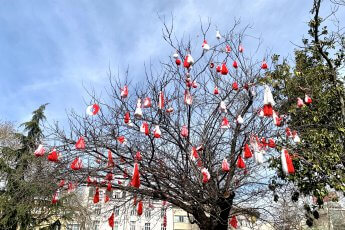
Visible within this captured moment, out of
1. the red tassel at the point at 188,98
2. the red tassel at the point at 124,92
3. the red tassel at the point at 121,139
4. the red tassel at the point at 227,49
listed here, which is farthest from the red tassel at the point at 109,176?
the red tassel at the point at 227,49

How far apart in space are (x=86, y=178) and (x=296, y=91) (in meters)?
5.45

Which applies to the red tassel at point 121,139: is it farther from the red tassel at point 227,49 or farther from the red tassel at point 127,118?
the red tassel at point 227,49

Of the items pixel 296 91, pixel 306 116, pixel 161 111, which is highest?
pixel 296 91

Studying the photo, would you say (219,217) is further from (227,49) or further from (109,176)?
(227,49)

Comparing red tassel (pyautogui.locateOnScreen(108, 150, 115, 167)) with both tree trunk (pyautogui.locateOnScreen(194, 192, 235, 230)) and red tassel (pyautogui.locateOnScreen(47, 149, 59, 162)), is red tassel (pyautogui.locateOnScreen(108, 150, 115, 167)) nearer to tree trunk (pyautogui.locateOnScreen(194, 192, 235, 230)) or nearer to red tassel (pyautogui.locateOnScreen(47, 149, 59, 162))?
red tassel (pyautogui.locateOnScreen(47, 149, 59, 162))

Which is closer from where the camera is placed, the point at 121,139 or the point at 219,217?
the point at 219,217

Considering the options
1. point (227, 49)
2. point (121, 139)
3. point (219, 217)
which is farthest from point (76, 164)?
point (227, 49)

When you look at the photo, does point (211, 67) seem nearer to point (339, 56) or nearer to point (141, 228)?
point (339, 56)

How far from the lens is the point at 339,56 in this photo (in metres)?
7.71

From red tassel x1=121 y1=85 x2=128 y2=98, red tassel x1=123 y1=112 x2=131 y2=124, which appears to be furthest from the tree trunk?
red tassel x1=121 y1=85 x2=128 y2=98

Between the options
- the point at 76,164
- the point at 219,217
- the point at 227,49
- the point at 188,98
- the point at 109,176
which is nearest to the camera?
the point at 76,164

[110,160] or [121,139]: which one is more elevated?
[121,139]

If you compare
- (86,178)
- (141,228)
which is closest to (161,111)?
(86,178)

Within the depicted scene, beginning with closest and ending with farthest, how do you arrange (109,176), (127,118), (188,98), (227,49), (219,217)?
(219,217)
(109,176)
(127,118)
(188,98)
(227,49)
